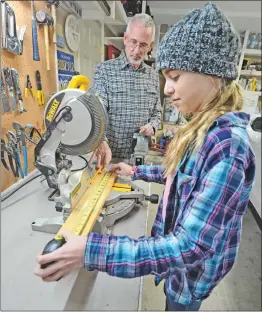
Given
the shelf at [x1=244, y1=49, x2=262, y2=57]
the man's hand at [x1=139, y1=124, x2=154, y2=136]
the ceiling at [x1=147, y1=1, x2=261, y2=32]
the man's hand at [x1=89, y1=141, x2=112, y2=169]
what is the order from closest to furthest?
the man's hand at [x1=89, y1=141, x2=112, y2=169], the man's hand at [x1=139, y1=124, x2=154, y2=136], the ceiling at [x1=147, y1=1, x2=261, y2=32], the shelf at [x1=244, y1=49, x2=262, y2=57]

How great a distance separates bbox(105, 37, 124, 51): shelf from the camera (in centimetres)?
165

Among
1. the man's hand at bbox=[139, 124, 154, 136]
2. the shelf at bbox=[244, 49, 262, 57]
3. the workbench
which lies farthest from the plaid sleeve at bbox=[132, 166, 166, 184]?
the shelf at bbox=[244, 49, 262, 57]

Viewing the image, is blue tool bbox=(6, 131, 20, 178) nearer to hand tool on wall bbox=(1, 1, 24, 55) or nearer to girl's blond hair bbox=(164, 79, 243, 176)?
hand tool on wall bbox=(1, 1, 24, 55)

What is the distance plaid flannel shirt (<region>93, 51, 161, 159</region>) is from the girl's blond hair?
86 cm

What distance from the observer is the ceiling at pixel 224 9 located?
1941mm

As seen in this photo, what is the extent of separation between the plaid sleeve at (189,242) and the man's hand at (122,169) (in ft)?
1.74

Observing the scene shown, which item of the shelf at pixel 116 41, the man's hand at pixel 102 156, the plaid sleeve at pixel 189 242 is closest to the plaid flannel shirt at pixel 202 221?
the plaid sleeve at pixel 189 242

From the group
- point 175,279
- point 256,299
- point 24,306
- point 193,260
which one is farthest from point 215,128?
point 256,299

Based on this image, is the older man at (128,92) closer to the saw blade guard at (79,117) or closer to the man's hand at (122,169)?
the man's hand at (122,169)

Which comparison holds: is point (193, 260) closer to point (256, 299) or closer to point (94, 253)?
point (94, 253)

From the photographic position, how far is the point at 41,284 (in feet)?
1.77

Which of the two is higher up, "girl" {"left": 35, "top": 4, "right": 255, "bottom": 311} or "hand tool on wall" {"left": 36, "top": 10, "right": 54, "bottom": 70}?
"hand tool on wall" {"left": 36, "top": 10, "right": 54, "bottom": 70}

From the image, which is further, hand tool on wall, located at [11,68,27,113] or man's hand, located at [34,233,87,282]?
hand tool on wall, located at [11,68,27,113]

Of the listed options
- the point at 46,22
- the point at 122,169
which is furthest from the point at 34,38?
the point at 122,169
